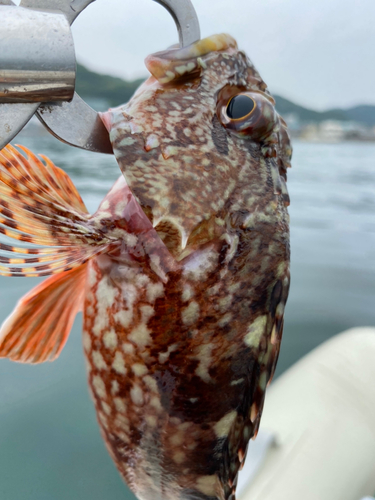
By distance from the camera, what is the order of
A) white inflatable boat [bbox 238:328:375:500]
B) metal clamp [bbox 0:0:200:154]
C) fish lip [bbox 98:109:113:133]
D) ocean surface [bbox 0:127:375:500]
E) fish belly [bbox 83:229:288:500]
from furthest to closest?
white inflatable boat [bbox 238:328:375:500], ocean surface [bbox 0:127:375:500], fish belly [bbox 83:229:288:500], fish lip [bbox 98:109:113:133], metal clamp [bbox 0:0:200:154]

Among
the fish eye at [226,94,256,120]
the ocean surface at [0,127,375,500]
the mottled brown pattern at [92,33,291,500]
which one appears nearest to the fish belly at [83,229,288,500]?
the mottled brown pattern at [92,33,291,500]

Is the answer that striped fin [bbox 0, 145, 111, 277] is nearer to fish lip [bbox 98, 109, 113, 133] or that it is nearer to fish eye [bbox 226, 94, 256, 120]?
fish lip [bbox 98, 109, 113, 133]

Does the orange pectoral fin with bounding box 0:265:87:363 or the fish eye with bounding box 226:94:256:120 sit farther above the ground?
the fish eye with bounding box 226:94:256:120

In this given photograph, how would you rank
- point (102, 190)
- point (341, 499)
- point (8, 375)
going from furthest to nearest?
point (102, 190)
point (8, 375)
point (341, 499)

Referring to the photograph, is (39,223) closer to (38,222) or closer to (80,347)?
(38,222)

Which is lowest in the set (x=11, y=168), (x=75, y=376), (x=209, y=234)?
(x=75, y=376)

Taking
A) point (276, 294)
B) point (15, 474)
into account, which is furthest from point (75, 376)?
point (276, 294)

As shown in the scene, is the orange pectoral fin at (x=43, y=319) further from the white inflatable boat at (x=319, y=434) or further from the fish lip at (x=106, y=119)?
the white inflatable boat at (x=319, y=434)

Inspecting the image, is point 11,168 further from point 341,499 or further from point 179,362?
point 341,499
